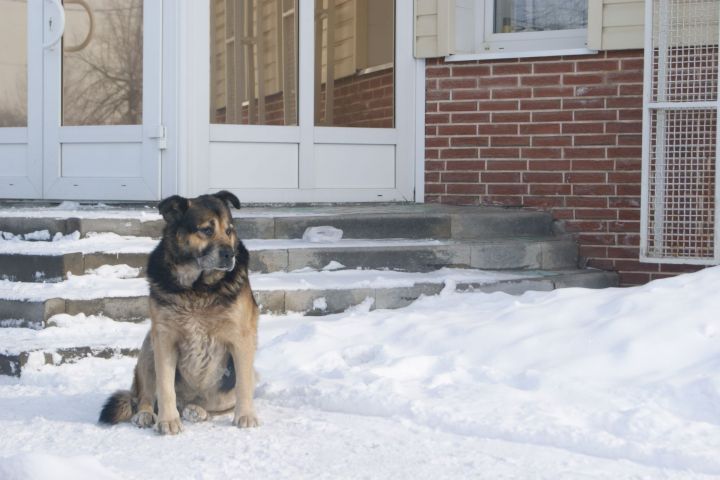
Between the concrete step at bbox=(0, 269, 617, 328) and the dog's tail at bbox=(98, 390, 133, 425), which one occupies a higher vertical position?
the concrete step at bbox=(0, 269, 617, 328)

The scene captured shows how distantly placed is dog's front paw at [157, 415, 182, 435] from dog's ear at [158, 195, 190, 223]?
771mm

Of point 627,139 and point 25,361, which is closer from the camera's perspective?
point 25,361

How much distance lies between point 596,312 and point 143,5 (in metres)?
4.00

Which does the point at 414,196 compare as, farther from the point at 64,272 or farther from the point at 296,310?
the point at 64,272

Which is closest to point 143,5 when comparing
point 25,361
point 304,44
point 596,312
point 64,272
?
point 304,44

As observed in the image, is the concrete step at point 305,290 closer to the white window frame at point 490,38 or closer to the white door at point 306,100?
the white door at point 306,100

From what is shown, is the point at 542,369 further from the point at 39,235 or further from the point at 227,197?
the point at 39,235

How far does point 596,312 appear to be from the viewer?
18.3 ft

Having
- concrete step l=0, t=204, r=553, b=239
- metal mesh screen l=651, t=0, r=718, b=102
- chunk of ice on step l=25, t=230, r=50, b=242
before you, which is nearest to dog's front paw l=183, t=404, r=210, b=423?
concrete step l=0, t=204, r=553, b=239

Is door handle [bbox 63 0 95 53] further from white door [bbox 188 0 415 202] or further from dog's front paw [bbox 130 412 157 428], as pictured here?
dog's front paw [bbox 130 412 157 428]

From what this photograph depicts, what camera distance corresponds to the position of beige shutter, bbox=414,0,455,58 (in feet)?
27.1

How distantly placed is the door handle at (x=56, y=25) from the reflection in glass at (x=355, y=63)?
182cm

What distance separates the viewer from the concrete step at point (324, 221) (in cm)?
670

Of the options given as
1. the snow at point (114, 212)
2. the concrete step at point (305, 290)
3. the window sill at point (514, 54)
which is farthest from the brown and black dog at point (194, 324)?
the window sill at point (514, 54)
